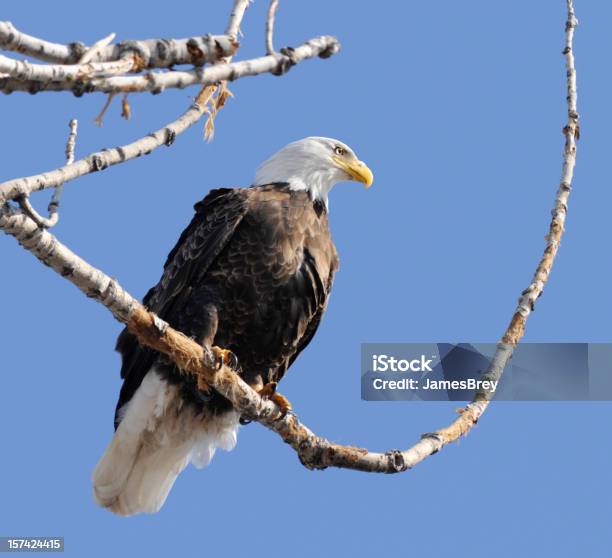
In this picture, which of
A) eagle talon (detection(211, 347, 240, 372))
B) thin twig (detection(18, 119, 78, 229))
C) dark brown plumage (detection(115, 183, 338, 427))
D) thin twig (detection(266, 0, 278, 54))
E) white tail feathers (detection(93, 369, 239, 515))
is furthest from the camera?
white tail feathers (detection(93, 369, 239, 515))

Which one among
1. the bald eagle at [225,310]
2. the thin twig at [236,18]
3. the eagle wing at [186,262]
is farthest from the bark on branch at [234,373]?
the eagle wing at [186,262]

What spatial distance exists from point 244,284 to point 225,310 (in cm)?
18

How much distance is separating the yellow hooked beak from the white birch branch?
3417mm

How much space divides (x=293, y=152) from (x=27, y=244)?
3.40 m

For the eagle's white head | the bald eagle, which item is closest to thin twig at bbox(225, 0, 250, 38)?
the bald eagle

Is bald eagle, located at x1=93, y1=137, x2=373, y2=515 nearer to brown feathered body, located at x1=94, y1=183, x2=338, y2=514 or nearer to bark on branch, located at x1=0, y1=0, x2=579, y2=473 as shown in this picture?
brown feathered body, located at x1=94, y1=183, x2=338, y2=514

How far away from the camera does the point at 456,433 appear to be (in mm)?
6203

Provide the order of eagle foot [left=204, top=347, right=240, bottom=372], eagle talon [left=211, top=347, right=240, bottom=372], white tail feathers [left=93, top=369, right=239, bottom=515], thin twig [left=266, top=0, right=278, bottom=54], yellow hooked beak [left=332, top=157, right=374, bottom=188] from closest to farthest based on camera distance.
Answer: thin twig [left=266, top=0, right=278, bottom=54], eagle foot [left=204, top=347, right=240, bottom=372], eagle talon [left=211, top=347, right=240, bottom=372], white tail feathers [left=93, top=369, right=239, bottom=515], yellow hooked beak [left=332, top=157, right=374, bottom=188]

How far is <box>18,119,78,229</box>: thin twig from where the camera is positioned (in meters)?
4.03

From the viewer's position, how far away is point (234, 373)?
5.80 meters

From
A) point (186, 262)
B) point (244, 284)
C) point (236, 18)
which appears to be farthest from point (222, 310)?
point (236, 18)

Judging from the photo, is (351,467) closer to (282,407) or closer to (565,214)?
(282,407)

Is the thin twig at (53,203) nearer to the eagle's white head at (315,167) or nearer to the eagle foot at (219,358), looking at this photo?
the eagle foot at (219,358)

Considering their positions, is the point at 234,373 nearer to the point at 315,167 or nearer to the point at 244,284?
the point at 244,284
